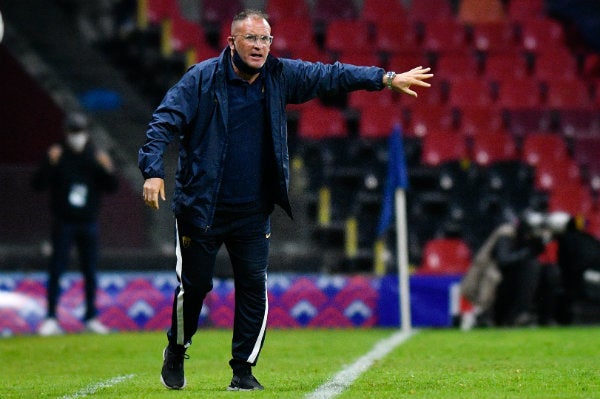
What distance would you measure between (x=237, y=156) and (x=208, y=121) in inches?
9.7

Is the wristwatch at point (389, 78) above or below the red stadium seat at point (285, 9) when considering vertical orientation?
below

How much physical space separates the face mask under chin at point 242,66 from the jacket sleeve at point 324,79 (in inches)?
9.3

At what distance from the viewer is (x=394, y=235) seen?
653 inches

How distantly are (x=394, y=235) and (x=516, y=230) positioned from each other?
2762 millimetres

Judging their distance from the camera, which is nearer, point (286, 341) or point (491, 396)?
point (491, 396)

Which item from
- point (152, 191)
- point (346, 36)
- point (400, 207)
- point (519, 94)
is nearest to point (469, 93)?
point (519, 94)

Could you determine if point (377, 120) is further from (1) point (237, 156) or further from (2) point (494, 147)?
(1) point (237, 156)

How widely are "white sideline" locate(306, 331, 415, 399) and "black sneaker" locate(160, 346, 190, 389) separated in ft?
2.59

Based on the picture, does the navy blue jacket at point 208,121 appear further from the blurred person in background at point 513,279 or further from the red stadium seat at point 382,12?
the red stadium seat at point 382,12

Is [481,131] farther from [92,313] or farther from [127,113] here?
[92,313]

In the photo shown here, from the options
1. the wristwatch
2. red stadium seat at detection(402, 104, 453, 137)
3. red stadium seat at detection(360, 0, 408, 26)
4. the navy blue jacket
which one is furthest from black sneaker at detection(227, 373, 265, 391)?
red stadium seat at detection(360, 0, 408, 26)

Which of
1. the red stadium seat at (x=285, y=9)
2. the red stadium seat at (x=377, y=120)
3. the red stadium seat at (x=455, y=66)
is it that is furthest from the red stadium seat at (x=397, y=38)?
the red stadium seat at (x=377, y=120)

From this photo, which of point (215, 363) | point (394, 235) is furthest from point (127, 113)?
point (215, 363)

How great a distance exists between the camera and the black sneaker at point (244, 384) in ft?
23.3
